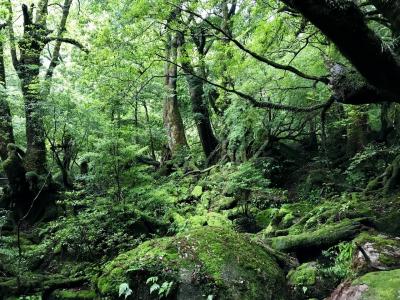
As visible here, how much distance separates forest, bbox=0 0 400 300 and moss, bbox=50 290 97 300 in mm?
24

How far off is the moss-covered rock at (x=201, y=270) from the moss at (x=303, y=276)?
0.16 m

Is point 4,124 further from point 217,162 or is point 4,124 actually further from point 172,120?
point 217,162

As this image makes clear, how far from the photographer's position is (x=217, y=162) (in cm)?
1398

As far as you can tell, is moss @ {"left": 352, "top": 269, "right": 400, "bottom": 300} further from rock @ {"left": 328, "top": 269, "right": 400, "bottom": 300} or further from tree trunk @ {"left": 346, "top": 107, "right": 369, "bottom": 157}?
tree trunk @ {"left": 346, "top": 107, "right": 369, "bottom": 157}

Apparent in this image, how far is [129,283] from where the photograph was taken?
190 inches

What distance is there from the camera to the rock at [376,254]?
446 cm

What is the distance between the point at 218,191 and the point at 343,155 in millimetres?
3808

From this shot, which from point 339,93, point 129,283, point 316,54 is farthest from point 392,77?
point 316,54

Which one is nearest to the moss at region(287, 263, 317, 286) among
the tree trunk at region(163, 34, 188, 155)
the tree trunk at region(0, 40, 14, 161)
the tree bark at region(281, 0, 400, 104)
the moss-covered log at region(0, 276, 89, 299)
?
the tree bark at region(281, 0, 400, 104)

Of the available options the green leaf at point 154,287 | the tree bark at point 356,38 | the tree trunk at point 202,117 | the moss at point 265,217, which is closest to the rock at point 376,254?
the tree bark at point 356,38

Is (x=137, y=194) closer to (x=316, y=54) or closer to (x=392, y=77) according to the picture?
(x=316, y=54)

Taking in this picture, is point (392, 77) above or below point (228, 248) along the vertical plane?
above

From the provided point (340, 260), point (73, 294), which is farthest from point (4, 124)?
point (340, 260)

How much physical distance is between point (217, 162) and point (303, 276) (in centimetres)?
903
